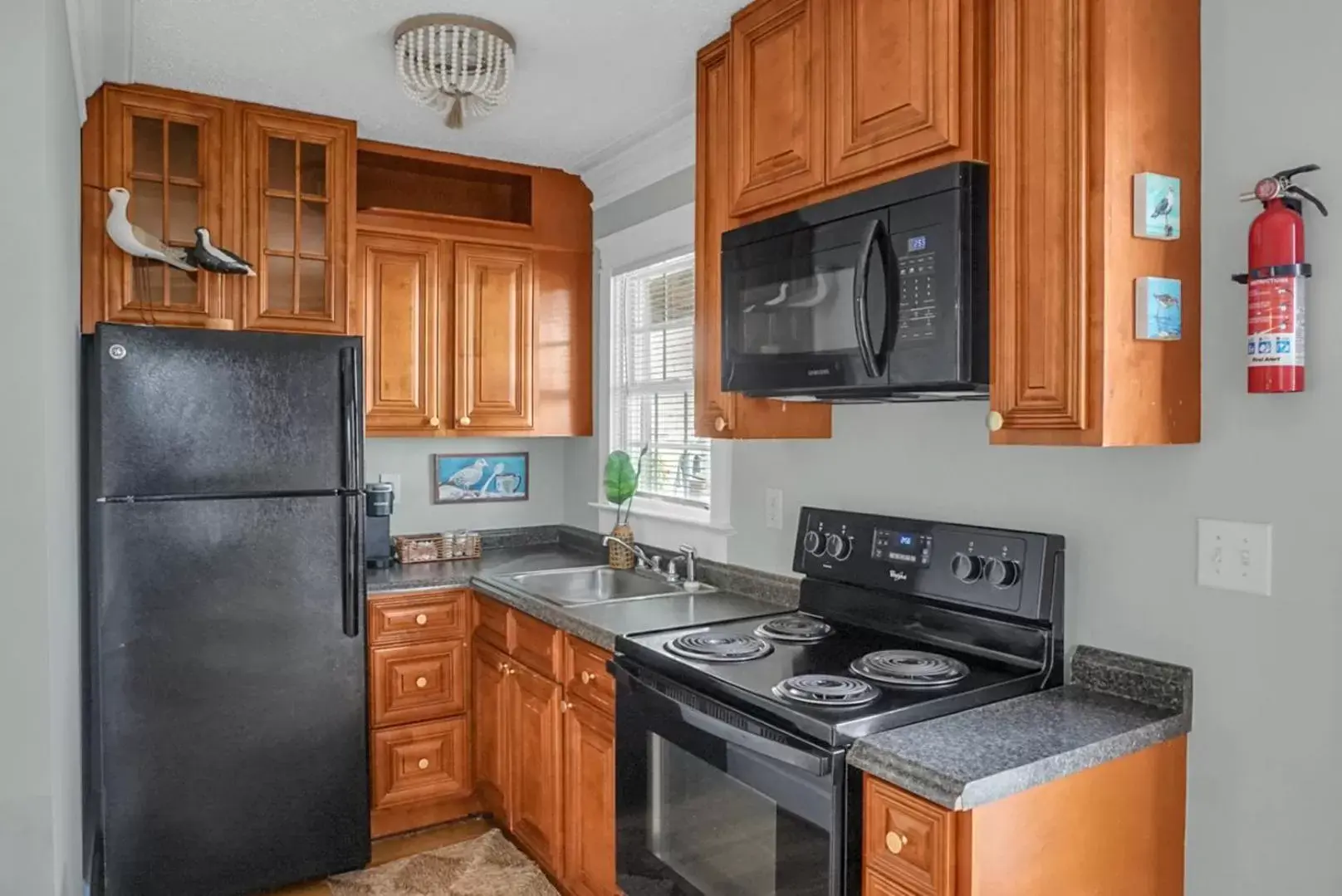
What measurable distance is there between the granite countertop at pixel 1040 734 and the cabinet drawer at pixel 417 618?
1.94 m

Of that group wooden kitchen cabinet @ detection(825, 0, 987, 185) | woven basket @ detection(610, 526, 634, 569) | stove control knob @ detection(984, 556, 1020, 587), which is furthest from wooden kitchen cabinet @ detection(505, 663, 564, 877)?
wooden kitchen cabinet @ detection(825, 0, 987, 185)

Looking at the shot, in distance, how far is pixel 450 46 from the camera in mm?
2332

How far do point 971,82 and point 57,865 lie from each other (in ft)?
7.25

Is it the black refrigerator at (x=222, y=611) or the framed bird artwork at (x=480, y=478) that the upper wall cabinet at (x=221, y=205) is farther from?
the framed bird artwork at (x=480, y=478)

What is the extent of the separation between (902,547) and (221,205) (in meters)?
2.40

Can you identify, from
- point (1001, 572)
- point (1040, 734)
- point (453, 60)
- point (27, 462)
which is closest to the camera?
point (1040, 734)

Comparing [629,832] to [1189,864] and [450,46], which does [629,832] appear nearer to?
[1189,864]

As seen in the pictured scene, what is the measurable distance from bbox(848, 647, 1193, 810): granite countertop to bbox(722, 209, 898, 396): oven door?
0.65m

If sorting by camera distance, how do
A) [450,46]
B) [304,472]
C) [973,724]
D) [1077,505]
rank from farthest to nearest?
[304,472]
[450,46]
[1077,505]
[973,724]

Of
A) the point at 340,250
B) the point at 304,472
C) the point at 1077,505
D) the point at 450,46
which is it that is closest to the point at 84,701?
the point at 304,472

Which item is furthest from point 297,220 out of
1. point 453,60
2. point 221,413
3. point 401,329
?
point 453,60

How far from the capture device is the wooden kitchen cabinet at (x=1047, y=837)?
4.36ft

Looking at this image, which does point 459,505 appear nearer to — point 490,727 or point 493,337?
point 493,337

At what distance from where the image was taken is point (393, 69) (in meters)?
2.64
